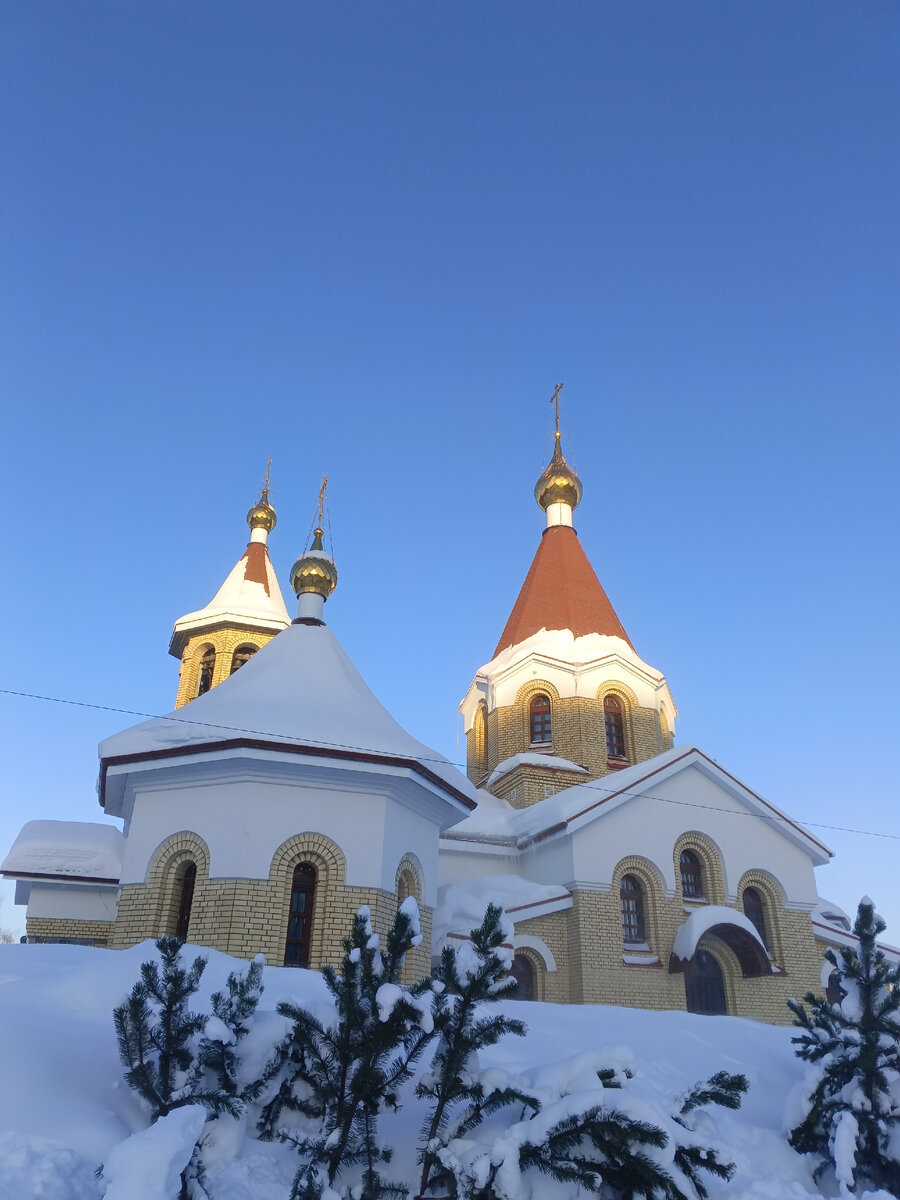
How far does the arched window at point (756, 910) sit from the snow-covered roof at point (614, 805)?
4.31 ft

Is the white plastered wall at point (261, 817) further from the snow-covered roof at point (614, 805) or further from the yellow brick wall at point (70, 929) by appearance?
the snow-covered roof at point (614, 805)

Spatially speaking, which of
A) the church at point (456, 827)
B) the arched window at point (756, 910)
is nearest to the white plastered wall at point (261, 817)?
the church at point (456, 827)

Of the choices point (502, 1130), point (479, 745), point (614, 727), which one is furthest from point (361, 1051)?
point (479, 745)

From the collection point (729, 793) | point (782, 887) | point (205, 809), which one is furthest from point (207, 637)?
point (782, 887)

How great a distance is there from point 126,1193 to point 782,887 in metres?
14.5

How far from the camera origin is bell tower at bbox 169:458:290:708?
20.5 m

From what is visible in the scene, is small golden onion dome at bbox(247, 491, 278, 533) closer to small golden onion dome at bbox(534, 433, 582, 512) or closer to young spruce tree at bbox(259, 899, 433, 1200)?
small golden onion dome at bbox(534, 433, 582, 512)

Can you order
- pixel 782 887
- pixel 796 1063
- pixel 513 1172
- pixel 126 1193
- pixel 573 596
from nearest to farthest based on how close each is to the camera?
pixel 126 1193
pixel 513 1172
pixel 796 1063
pixel 782 887
pixel 573 596

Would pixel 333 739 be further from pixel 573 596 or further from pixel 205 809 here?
pixel 573 596

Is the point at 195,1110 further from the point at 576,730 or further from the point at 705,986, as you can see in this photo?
the point at 576,730

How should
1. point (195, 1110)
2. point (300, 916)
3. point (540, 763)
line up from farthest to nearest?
point (540, 763) < point (300, 916) < point (195, 1110)

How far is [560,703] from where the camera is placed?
19.3m

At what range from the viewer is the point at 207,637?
20688 mm

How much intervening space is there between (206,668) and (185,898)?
10.8m
